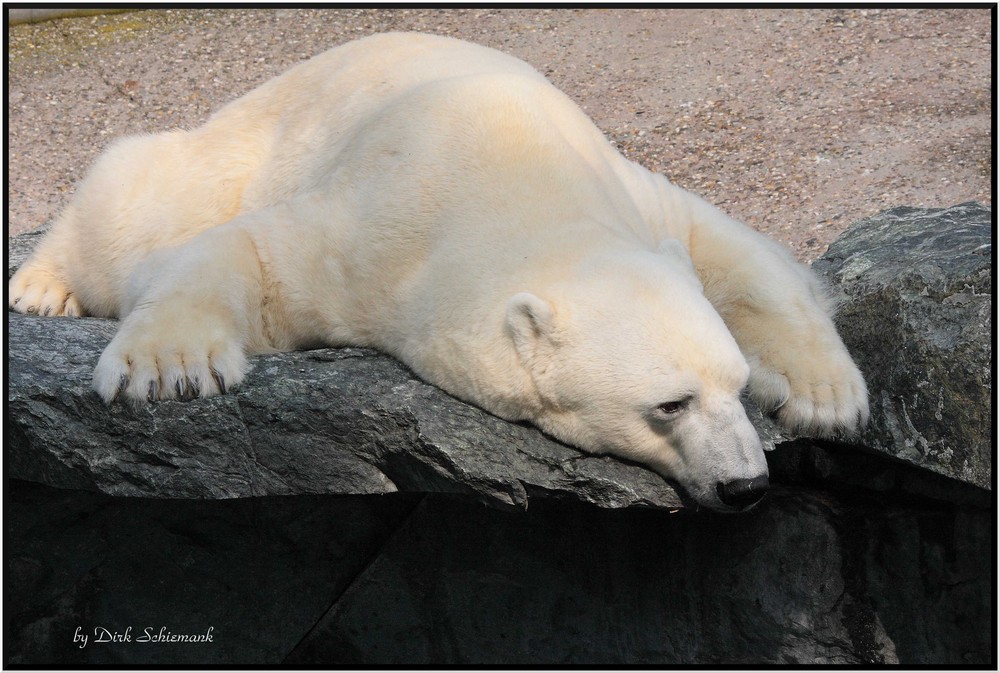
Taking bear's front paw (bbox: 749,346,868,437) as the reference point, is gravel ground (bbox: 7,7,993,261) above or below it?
below

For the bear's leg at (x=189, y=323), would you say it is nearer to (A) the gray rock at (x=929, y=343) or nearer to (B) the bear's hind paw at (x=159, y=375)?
(B) the bear's hind paw at (x=159, y=375)

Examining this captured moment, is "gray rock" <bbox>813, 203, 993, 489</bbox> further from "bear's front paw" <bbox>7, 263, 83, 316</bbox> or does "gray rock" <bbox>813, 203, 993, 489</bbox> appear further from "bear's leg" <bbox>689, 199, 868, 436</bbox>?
"bear's front paw" <bbox>7, 263, 83, 316</bbox>

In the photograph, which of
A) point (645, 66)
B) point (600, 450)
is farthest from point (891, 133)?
point (600, 450)

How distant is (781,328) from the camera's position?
3.39 metres

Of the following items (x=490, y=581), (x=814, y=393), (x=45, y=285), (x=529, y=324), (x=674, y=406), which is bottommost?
(x=490, y=581)

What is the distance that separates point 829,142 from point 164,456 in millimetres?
5430

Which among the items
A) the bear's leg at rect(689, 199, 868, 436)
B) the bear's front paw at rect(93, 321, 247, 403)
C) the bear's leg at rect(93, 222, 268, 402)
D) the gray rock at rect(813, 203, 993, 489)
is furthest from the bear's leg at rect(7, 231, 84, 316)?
the gray rock at rect(813, 203, 993, 489)

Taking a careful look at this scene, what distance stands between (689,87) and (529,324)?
19.5 feet

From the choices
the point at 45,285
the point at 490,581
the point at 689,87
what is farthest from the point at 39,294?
the point at 689,87

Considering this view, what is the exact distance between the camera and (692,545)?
10.7 ft

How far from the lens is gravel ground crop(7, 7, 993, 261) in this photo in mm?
6613

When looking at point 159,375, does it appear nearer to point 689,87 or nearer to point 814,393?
point 814,393

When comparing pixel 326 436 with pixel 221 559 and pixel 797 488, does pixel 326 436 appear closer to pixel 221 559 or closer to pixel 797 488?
pixel 221 559

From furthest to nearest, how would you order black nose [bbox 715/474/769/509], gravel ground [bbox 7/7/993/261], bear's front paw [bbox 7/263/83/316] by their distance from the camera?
gravel ground [bbox 7/7/993/261] < bear's front paw [bbox 7/263/83/316] < black nose [bbox 715/474/769/509]
